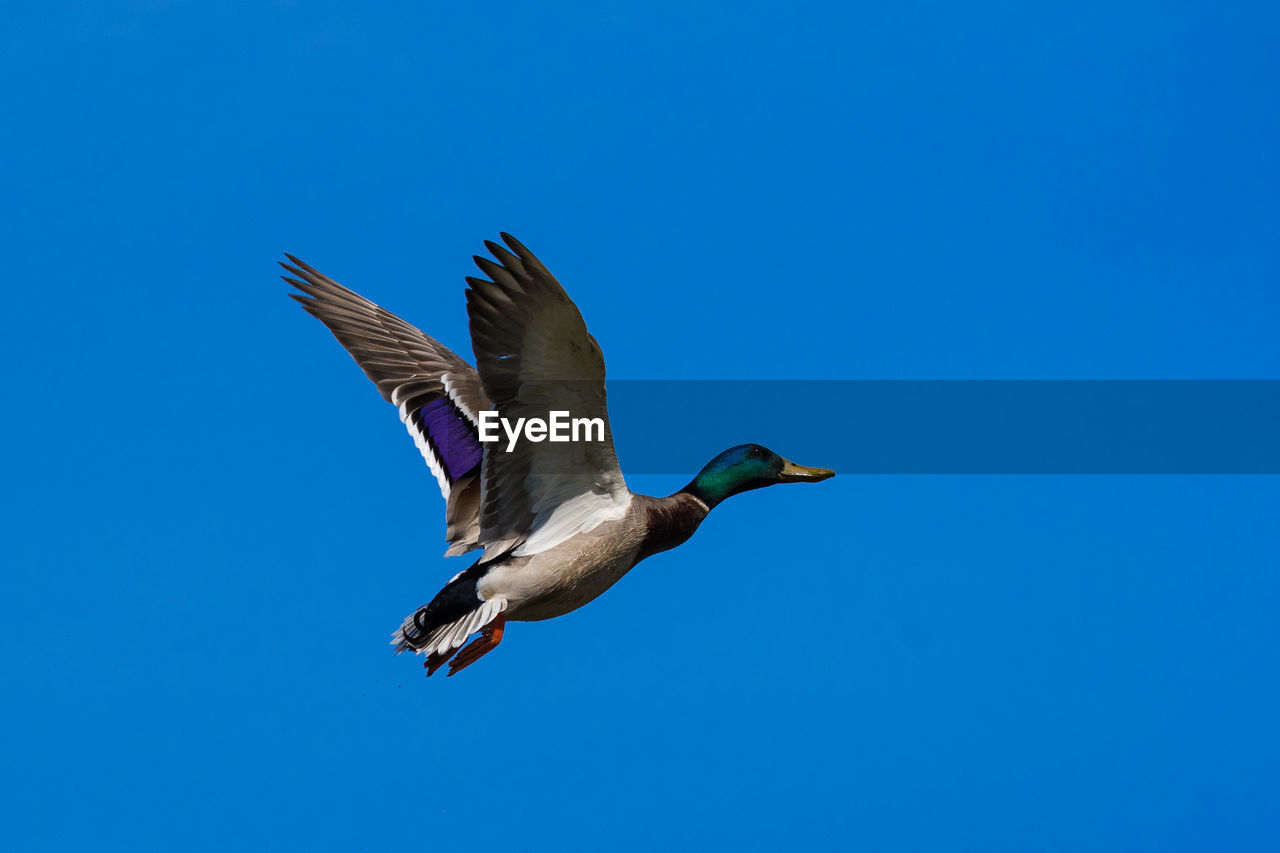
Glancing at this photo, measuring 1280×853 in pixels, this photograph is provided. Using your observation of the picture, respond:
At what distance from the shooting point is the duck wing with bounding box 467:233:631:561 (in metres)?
4.80

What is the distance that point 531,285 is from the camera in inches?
188

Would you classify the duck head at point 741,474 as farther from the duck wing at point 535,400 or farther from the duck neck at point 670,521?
the duck wing at point 535,400

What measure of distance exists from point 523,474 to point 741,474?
4.34ft

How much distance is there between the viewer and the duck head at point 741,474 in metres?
6.31

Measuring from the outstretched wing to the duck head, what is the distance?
1.14 metres

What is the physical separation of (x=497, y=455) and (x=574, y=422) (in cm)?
41

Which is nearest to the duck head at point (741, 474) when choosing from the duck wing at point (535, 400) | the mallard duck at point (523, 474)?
the mallard duck at point (523, 474)

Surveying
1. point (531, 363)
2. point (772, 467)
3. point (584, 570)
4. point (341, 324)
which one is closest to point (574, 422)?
point (531, 363)

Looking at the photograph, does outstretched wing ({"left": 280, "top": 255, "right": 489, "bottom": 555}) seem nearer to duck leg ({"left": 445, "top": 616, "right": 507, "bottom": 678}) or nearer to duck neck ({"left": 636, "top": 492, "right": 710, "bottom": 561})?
duck leg ({"left": 445, "top": 616, "right": 507, "bottom": 678})

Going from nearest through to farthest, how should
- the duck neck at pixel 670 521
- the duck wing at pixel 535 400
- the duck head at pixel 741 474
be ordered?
1. the duck wing at pixel 535 400
2. the duck neck at pixel 670 521
3. the duck head at pixel 741 474

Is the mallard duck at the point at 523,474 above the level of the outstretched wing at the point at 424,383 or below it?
below

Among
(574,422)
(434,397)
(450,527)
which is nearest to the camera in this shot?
(574,422)

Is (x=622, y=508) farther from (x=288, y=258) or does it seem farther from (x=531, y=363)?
(x=288, y=258)

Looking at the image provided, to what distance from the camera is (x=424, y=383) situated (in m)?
6.79
